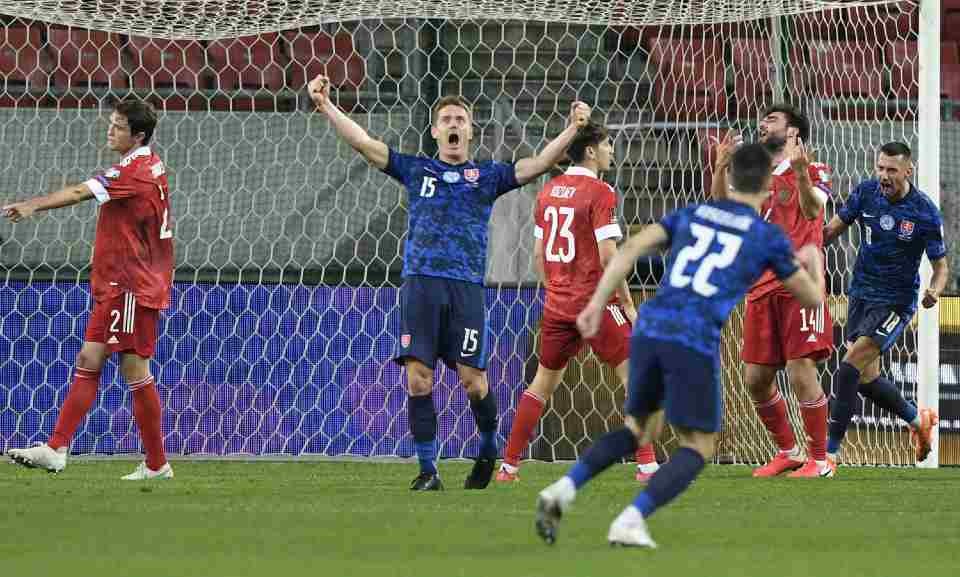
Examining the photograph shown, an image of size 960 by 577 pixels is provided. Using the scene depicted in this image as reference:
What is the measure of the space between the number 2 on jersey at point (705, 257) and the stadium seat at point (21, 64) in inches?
287

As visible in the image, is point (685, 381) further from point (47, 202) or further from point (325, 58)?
point (325, 58)

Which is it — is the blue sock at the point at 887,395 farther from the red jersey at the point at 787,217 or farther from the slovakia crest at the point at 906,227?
the red jersey at the point at 787,217

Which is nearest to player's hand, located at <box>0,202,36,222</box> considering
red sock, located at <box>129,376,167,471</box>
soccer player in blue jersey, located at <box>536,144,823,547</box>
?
red sock, located at <box>129,376,167,471</box>

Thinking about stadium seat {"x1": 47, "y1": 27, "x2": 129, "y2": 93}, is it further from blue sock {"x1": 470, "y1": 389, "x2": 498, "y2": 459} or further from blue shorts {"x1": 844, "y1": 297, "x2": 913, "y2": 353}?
blue shorts {"x1": 844, "y1": 297, "x2": 913, "y2": 353}

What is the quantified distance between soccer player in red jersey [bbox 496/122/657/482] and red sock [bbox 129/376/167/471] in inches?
66.9

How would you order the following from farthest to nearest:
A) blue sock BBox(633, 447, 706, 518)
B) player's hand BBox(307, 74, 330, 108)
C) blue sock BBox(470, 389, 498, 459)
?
1. blue sock BBox(470, 389, 498, 459)
2. player's hand BBox(307, 74, 330, 108)
3. blue sock BBox(633, 447, 706, 518)

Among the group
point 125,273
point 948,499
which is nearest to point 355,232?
point 125,273

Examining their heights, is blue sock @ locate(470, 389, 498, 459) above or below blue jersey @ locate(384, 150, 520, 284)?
below

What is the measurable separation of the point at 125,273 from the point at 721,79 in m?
4.79

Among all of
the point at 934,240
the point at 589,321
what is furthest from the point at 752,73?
the point at 589,321

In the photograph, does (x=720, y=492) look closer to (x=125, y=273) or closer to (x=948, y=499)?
(x=948, y=499)

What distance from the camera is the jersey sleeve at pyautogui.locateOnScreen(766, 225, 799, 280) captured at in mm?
5105

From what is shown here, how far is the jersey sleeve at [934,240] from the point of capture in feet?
29.9

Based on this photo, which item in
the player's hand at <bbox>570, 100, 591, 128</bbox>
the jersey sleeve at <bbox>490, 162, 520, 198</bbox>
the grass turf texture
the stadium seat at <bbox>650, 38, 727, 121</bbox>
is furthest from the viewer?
the stadium seat at <bbox>650, 38, 727, 121</bbox>
